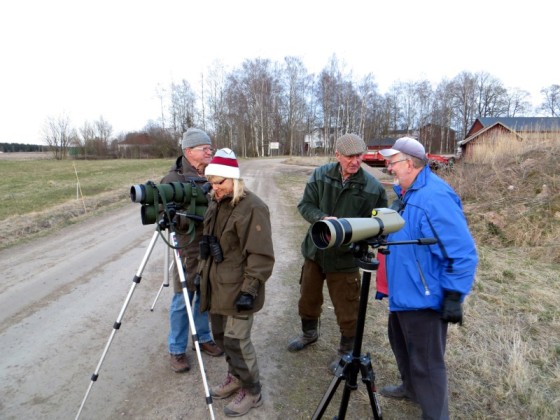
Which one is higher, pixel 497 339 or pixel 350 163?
pixel 350 163

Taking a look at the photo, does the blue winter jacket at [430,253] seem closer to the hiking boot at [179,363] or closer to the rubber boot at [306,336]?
the rubber boot at [306,336]

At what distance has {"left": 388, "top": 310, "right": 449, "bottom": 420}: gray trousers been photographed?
243cm

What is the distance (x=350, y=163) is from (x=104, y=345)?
304cm

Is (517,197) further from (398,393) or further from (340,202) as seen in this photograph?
(398,393)

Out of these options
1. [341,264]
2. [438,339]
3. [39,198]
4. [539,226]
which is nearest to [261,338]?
[341,264]

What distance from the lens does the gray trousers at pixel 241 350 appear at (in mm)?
2719

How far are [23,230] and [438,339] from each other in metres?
9.50

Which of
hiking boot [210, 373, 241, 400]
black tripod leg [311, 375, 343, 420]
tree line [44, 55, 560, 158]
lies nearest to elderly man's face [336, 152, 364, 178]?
black tripod leg [311, 375, 343, 420]

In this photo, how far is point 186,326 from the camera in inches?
133

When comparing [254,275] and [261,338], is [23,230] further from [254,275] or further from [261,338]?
[254,275]

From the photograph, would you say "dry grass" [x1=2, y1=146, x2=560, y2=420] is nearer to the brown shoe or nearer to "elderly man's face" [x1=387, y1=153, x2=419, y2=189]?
the brown shoe

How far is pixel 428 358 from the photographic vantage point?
2457 millimetres

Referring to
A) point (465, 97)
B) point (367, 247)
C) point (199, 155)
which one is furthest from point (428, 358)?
point (465, 97)

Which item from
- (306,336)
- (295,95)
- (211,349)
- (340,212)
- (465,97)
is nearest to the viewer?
(340,212)
